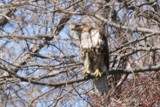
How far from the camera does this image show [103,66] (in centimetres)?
668

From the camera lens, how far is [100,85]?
6629mm

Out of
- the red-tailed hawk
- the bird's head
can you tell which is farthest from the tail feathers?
the bird's head

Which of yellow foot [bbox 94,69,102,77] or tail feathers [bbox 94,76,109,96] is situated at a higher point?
yellow foot [bbox 94,69,102,77]

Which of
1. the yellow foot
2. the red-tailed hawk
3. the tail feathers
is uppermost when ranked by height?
the red-tailed hawk

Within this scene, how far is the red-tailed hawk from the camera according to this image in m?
6.41

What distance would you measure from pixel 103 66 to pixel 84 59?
328 mm

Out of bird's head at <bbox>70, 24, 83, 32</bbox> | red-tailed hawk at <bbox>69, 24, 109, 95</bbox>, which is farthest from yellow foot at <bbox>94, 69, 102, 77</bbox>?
bird's head at <bbox>70, 24, 83, 32</bbox>

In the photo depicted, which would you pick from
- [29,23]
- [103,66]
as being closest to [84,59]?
[103,66]

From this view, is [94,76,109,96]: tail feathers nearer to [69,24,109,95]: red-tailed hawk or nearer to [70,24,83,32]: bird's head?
[69,24,109,95]: red-tailed hawk

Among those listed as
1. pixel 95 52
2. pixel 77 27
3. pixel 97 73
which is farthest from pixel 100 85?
pixel 77 27

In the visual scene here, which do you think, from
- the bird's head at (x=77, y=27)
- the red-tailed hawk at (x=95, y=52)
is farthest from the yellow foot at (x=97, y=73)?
the bird's head at (x=77, y=27)

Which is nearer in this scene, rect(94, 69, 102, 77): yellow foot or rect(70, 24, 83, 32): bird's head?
rect(94, 69, 102, 77): yellow foot

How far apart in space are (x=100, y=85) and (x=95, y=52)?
1.69ft

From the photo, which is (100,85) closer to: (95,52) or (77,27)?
(95,52)
